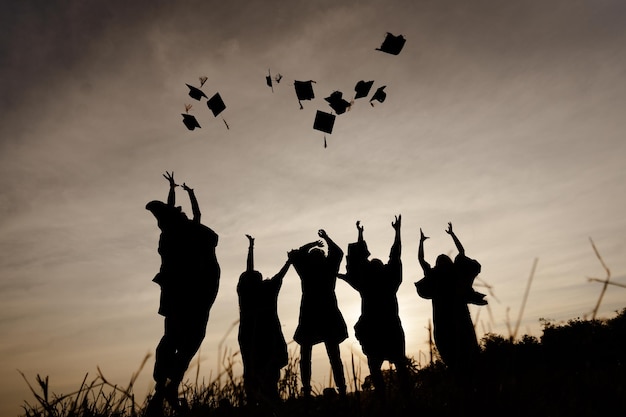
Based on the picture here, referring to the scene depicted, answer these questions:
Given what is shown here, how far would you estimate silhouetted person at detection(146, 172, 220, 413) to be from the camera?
4387 mm

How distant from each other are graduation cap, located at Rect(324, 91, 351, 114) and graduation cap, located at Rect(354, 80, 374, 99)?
12.0 inches

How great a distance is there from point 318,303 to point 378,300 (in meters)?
0.80

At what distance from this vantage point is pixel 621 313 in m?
22.0

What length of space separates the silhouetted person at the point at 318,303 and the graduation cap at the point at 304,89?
3539mm

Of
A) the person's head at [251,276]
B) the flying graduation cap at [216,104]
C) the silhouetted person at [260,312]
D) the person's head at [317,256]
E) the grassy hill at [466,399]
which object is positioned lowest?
the grassy hill at [466,399]

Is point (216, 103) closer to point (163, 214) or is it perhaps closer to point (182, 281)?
point (163, 214)

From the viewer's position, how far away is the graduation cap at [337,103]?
26.4ft

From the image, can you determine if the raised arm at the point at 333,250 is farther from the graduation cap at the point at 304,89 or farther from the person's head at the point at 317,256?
the graduation cap at the point at 304,89

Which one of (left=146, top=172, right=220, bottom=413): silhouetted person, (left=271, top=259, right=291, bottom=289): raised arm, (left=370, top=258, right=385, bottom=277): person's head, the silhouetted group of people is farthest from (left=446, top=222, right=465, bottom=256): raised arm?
(left=146, top=172, right=220, bottom=413): silhouetted person

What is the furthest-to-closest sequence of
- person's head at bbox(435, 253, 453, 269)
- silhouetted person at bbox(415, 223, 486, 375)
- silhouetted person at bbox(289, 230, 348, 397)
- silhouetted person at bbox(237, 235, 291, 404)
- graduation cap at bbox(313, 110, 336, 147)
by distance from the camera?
graduation cap at bbox(313, 110, 336, 147)
person's head at bbox(435, 253, 453, 269)
silhouetted person at bbox(415, 223, 486, 375)
silhouetted person at bbox(289, 230, 348, 397)
silhouetted person at bbox(237, 235, 291, 404)

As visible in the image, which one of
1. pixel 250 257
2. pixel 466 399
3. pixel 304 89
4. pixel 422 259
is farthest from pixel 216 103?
pixel 466 399

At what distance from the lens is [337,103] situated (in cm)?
816

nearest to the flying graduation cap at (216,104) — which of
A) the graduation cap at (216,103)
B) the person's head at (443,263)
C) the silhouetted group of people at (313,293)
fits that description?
the graduation cap at (216,103)

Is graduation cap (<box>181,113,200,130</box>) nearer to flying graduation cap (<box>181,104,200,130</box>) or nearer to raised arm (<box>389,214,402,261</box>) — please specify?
flying graduation cap (<box>181,104,200,130</box>)
